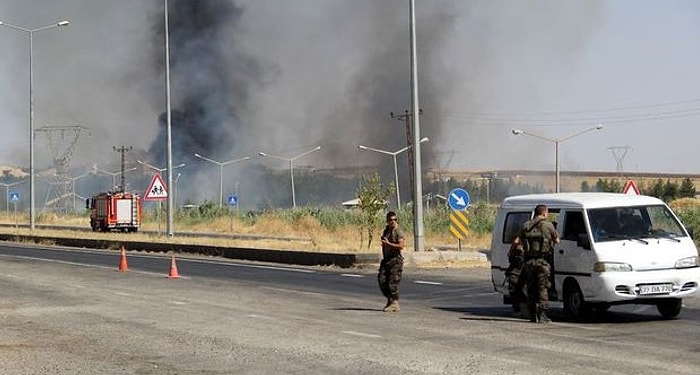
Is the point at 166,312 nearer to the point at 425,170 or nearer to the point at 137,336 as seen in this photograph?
the point at 137,336

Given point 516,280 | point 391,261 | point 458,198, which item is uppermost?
point 458,198

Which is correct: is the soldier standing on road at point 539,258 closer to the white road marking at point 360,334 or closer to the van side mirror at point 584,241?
the van side mirror at point 584,241

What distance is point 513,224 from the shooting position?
18.0 m

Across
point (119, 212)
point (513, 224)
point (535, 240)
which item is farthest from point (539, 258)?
point (119, 212)

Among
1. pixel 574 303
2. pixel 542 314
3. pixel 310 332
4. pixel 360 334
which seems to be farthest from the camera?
pixel 574 303

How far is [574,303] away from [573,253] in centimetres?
70

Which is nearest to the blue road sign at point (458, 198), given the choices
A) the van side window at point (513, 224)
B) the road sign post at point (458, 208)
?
the road sign post at point (458, 208)

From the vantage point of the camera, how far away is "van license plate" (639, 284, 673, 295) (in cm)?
1548

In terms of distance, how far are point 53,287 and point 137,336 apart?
10428 millimetres

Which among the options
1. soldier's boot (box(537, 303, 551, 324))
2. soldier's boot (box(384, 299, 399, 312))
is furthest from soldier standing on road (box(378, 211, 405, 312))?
soldier's boot (box(537, 303, 551, 324))

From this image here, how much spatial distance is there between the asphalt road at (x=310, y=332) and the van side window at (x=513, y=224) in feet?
3.83

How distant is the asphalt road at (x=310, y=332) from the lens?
11.8 m

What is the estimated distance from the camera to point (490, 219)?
60188 millimetres

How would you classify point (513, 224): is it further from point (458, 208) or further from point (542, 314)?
point (458, 208)
